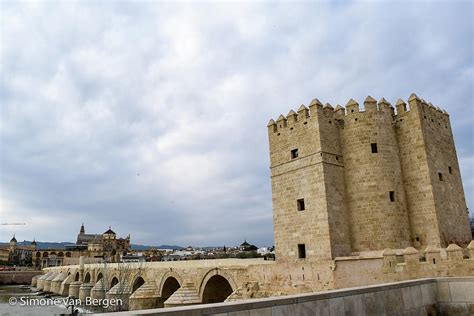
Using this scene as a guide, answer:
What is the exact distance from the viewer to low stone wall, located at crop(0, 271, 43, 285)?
60787 mm

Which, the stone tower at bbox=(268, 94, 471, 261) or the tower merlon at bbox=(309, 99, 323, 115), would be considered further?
the tower merlon at bbox=(309, 99, 323, 115)

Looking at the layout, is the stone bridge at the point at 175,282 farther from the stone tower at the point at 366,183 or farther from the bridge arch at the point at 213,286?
the stone tower at the point at 366,183

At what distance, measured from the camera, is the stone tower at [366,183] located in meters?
14.5

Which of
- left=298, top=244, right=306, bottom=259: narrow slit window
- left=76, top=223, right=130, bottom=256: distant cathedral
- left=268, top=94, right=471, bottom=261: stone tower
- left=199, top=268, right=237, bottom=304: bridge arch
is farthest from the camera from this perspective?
left=76, top=223, right=130, bottom=256: distant cathedral

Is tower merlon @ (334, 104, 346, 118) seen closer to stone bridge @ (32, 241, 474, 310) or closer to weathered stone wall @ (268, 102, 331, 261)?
weathered stone wall @ (268, 102, 331, 261)

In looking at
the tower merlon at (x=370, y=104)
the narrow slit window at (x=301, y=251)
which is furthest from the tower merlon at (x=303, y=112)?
the narrow slit window at (x=301, y=251)

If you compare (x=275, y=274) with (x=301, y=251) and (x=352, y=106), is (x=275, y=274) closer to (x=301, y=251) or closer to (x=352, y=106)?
(x=301, y=251)

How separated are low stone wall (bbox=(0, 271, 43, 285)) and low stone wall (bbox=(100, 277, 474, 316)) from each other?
7093cm

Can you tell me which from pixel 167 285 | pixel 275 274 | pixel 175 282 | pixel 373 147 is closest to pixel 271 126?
pixel 373 147

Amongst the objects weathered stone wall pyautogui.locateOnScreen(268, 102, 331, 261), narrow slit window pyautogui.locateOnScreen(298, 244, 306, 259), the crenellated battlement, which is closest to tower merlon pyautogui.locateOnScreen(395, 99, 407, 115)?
the crenellated battlement

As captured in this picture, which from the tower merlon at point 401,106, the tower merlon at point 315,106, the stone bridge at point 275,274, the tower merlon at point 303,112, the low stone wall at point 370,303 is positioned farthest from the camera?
the tower merlon at point 303,112

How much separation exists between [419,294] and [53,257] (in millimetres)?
97207

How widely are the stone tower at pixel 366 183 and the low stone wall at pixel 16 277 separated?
62.7m

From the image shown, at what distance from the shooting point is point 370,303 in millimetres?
5320
